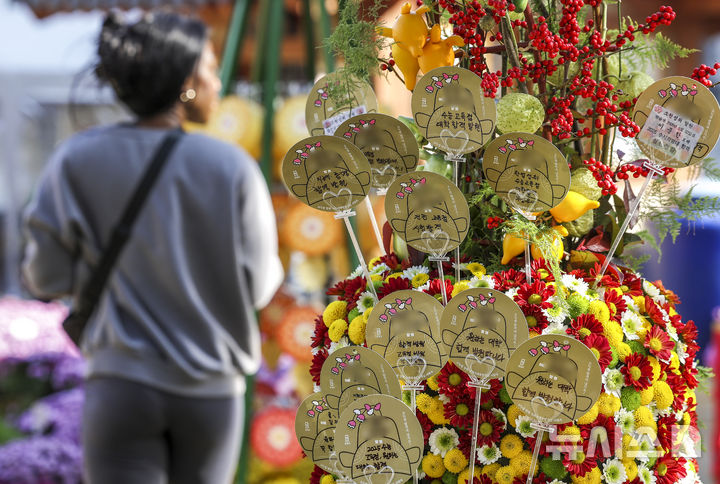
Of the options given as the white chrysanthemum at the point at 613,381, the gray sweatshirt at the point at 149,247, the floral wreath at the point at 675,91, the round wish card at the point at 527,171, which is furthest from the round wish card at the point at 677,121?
the gray sweatshirt at the point at 149,247

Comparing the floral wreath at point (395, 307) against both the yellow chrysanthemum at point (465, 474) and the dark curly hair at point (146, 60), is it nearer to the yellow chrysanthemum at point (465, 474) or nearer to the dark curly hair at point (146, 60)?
the yellow chrysanthemum at point (465, 474)

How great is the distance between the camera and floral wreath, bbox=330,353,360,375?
73cm

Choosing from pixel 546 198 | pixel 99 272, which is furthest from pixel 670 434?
pixel 99 272

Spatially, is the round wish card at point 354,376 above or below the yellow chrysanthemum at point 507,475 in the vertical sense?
above

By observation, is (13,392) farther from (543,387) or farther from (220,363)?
(543,387)

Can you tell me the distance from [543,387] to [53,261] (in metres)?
1.00

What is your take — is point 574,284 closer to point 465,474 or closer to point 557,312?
point 557,312

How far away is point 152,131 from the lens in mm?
1402

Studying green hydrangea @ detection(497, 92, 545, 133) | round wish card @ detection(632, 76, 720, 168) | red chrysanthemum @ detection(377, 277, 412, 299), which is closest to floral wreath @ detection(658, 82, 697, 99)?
round wish card @ detection(632, 76, 720, 168)

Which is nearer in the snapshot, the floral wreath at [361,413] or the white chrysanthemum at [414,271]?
the floral wreath at [361,413]

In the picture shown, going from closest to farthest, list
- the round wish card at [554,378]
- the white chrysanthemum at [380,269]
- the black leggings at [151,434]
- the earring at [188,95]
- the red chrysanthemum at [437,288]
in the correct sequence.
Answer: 1. the round wish card at [554,378]
2. the red chrysanthemum at [437,288]
3. the white chrysanthemum at [380,269]
4. the black leggings at [151,434]
5. the earring at [188,95]

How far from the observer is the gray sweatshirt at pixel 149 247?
4.42 feet

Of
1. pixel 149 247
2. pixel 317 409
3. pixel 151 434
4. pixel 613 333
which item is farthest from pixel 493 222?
pixel 151 434

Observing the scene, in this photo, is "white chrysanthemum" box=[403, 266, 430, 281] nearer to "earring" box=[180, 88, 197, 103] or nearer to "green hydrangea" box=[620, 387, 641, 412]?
"green hydrangea" box=[620, 387, 641, 412]
